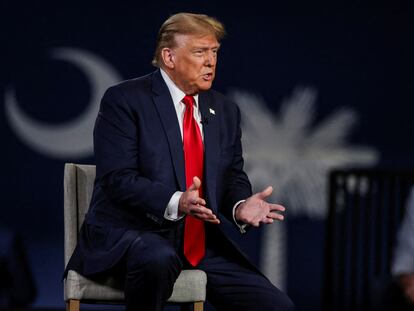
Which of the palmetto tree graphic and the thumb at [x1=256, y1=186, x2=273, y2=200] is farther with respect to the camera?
the palmetto tree graphic

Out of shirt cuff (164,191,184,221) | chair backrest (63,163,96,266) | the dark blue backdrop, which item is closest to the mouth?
shirt cuff (164,191,184,221)

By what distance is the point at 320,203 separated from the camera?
6.32 m

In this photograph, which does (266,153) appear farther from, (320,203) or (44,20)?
(44,20)

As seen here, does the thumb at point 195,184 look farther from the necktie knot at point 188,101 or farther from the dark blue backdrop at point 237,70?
the dark blue backdrop at point 237,70

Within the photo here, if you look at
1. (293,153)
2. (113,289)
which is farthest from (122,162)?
(293,153)

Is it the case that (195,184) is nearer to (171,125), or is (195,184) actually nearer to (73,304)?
(171,125)

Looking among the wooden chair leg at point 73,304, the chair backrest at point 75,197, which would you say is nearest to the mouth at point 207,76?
the chair backrest at point 75,197

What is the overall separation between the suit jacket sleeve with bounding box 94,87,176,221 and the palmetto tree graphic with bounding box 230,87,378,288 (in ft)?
9.36

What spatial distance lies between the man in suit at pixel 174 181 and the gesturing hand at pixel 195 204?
4 cm

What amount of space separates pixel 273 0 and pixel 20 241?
81.8 inches

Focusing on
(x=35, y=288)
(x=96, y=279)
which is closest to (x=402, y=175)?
(x=96, y=279)

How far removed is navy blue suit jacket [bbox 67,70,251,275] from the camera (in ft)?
10.8

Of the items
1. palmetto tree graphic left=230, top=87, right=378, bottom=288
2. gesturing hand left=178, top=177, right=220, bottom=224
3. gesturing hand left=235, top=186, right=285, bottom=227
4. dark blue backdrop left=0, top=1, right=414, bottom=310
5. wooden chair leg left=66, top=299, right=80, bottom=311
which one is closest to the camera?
gesturing hand left=178, top=177, right=220, bottom=224

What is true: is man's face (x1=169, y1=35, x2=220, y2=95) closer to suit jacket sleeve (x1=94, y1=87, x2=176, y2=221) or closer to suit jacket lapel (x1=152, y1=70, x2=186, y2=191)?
suit jacket lapel (x1=152, y1=70, x2=186, y2=191)
